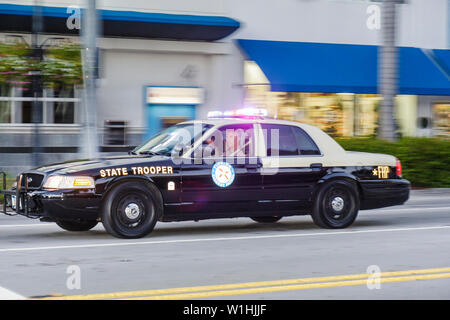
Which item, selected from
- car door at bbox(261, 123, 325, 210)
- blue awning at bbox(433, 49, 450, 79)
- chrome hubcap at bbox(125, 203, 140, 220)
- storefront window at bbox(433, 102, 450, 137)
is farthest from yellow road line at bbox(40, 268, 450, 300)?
storefront window at bbox(433, 102, 450, 137)

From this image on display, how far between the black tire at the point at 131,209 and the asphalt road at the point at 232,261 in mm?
200

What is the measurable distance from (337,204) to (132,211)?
3.06 meters

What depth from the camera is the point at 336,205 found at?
464 inches

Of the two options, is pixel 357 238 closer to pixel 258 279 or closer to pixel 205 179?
pixel 205 179

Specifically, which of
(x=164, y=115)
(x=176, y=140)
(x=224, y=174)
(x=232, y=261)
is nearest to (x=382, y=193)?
(x=224, y=174)

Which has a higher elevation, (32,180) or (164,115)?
(164,115)

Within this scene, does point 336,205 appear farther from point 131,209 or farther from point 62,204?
point 62,204

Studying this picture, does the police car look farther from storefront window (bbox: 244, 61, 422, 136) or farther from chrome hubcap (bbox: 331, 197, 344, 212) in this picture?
A: storefront window (bbox: 244, 61, 422, 136)

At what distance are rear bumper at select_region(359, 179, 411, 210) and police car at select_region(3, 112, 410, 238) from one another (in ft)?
0.05

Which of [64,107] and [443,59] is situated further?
[443,59]

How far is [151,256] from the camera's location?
909cm

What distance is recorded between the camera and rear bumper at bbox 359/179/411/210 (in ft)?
39.2

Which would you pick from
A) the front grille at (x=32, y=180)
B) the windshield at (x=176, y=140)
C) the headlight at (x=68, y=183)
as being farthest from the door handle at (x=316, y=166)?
the front grille at (x=32, y=180)
